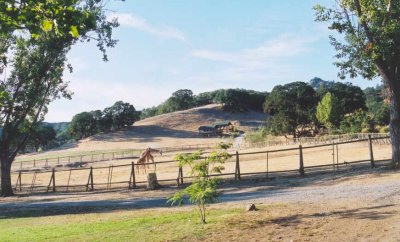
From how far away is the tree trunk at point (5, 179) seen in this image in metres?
33.7

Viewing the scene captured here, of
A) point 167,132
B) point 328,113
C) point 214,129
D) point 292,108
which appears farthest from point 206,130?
point 328,113

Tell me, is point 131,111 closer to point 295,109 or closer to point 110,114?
point 110,114

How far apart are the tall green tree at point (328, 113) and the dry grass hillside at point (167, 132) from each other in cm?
2935

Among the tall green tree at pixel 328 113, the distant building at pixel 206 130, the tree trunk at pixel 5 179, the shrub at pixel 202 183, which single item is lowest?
the tree trunk at pixel 5 179

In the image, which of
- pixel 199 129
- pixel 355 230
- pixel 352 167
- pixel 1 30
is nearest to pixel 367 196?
pixel 355 230

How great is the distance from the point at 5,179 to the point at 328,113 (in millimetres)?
57914

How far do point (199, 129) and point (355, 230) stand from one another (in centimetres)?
11769

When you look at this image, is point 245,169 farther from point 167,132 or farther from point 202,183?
point 167,132

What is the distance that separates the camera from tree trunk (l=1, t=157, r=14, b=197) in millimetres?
33688

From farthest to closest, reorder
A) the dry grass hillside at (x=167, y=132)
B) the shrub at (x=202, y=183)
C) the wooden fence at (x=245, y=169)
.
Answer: the dry grass hillside at (x=167, y=132)
the wooden fence at (x=245, y=169)
the shrub at (x=202, y=183)

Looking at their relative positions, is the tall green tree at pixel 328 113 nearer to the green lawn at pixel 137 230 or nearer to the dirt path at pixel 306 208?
the dirt path at pixel 306 208

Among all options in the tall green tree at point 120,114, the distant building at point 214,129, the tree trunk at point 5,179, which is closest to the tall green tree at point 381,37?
the tree trunk at point 5,179

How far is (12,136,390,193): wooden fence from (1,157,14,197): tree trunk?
1493 mm

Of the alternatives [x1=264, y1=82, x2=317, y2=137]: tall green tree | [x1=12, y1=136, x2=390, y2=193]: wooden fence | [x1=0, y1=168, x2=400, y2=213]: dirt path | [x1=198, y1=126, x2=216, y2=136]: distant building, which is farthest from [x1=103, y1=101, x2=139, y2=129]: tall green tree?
[x1=0, y1=168, x2=400, y2=213]: dirt path
